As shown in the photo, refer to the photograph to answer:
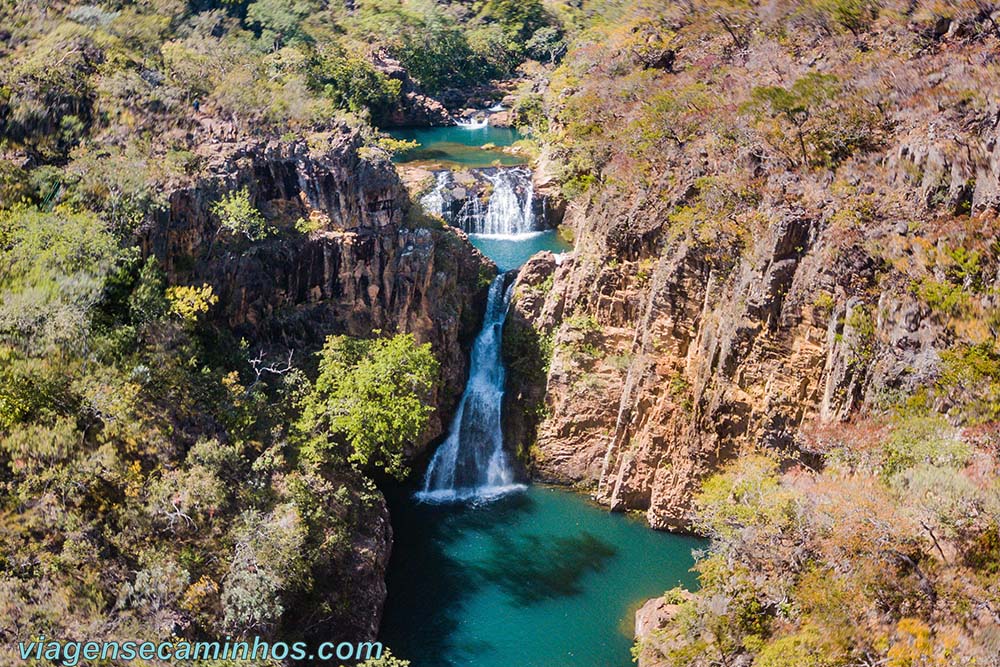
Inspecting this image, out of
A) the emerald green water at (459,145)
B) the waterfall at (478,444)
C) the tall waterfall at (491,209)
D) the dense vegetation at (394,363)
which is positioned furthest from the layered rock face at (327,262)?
the emerald green water at (459,145)

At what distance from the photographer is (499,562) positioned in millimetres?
27219

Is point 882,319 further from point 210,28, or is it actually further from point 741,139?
point 210,28

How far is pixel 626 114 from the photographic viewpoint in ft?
109

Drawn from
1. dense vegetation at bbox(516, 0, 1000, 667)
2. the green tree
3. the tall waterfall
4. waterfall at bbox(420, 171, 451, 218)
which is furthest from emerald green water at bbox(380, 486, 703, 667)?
waterfall at bbox(420, 171, 451, 218)

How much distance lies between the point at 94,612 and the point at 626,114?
2678 centimetres

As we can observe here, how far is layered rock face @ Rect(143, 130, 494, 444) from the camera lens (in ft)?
88.9

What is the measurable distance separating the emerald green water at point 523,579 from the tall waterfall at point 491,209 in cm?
2059

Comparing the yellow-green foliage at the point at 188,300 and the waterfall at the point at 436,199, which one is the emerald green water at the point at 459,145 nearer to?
the waterfall at the point at 436,199

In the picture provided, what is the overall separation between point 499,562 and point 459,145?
4386 cm

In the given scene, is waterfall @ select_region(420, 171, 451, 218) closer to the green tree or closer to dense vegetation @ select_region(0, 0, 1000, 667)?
dense vegetation @ select_region(0, 0, 1000, 667)

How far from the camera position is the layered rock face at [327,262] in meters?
26.6

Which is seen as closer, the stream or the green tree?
the stream

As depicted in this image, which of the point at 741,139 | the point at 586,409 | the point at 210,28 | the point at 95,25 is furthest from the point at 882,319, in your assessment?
the point at 210,28

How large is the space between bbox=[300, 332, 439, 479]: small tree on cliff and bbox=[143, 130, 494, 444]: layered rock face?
228 centimetres
